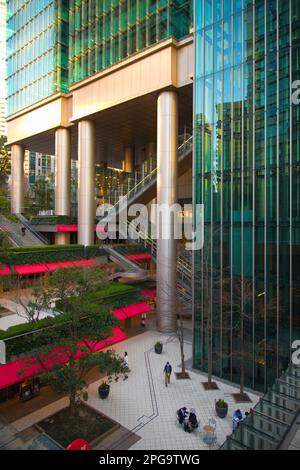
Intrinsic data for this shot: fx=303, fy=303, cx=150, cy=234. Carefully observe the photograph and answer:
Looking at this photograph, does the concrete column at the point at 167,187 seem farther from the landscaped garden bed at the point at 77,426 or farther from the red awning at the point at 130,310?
the landscaped garden bed at the point at 77,426

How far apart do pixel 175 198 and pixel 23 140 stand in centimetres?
2821

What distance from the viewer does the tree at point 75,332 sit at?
14047 mm

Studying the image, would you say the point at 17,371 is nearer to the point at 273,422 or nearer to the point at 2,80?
the point at 273,422

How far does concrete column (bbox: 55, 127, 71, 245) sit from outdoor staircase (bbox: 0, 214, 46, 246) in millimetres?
2655

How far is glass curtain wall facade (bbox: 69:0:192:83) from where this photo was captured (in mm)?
26812

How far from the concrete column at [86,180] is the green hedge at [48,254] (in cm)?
273

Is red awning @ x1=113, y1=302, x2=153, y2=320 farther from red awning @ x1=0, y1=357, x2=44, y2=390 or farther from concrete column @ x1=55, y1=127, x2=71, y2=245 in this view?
concrete column @ x1=55, y1=127, x2=71, y2=245

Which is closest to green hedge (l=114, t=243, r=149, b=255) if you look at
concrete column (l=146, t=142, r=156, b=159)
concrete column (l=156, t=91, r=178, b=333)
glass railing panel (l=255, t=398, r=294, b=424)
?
concrete column (l=156, t=91, r=178, b=333)

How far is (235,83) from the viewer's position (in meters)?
20.1

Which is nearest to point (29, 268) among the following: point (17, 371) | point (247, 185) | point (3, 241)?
point (3, 241)

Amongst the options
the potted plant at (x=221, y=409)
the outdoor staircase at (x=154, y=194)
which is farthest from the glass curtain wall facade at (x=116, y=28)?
the potted plant at (x=221, y=409)

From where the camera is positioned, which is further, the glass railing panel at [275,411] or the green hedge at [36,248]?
the green hedge at [36,248]

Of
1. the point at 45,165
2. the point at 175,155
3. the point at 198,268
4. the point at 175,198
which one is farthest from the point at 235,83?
the point at 45,165
